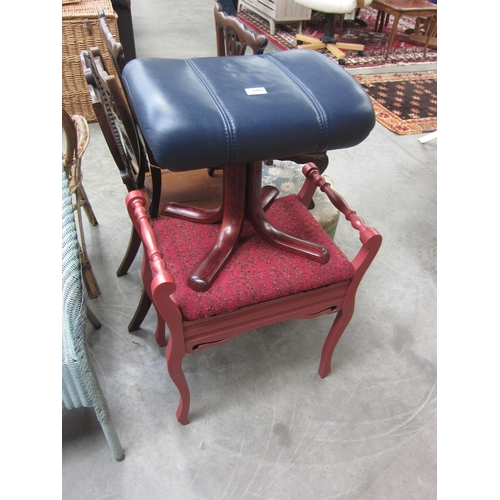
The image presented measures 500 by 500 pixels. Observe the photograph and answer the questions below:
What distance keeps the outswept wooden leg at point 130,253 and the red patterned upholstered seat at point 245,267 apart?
414 mm

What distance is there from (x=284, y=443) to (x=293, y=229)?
689 millimetres

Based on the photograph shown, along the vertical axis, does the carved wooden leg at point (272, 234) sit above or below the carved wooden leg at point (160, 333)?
above

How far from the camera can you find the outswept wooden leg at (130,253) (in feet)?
5.17

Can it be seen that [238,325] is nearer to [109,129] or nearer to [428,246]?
[109,129]

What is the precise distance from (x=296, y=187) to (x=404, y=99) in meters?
2.46

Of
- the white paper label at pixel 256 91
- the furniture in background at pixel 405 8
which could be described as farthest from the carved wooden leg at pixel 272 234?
the furniture in background at pixel 405 8

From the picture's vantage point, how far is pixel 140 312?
1507 millimetres

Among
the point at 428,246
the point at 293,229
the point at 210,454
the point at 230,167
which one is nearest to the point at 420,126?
the point at 428,246

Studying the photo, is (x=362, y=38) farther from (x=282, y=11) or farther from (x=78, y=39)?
(x=78, y=39)

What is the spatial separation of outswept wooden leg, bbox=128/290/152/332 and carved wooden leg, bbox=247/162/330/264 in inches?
21.9

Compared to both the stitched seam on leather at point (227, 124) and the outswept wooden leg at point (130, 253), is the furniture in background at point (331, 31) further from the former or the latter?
the stitched seam on leather at point (227, 124)

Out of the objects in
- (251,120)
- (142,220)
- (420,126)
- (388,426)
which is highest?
(251,120)

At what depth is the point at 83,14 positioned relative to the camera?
2.38m

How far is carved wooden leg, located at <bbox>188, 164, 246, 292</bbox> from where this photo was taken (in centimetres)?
102
